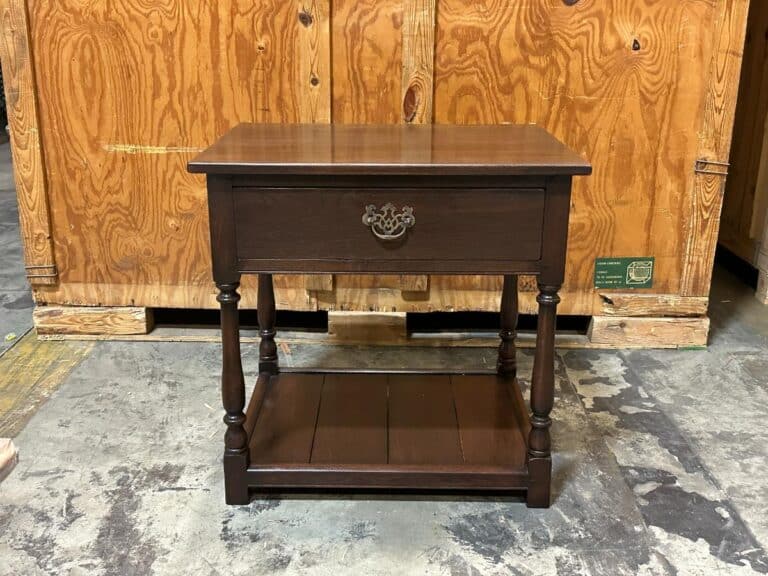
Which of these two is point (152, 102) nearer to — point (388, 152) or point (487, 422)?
point (388, 152)

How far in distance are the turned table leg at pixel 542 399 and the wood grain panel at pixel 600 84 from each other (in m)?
0.97

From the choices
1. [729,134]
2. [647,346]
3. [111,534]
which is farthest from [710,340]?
[111,534]

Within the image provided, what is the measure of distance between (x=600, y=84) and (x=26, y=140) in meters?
1.85

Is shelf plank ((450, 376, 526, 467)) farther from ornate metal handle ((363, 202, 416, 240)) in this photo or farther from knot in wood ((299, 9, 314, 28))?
knot in wood ((299, 9, 314, 28))

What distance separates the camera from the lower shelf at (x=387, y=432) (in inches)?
71.4

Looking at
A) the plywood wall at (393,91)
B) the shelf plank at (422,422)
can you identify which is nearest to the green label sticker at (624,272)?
the plywood wall at (393,91)

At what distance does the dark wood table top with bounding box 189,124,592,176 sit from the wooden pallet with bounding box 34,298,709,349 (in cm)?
86

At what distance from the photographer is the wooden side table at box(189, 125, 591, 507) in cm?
160

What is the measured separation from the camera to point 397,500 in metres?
1.87

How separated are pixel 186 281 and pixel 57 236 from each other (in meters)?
0.46

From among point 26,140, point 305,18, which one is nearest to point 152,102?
point 26,140

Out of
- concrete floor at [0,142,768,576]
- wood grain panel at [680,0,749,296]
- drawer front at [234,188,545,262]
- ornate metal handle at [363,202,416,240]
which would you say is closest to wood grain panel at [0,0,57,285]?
concrete floor at [0,142,768,576]

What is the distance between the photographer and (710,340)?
2.76 m

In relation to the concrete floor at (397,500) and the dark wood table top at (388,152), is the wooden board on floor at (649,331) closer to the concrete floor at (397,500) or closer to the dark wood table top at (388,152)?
the concrete floor at (397,500)
